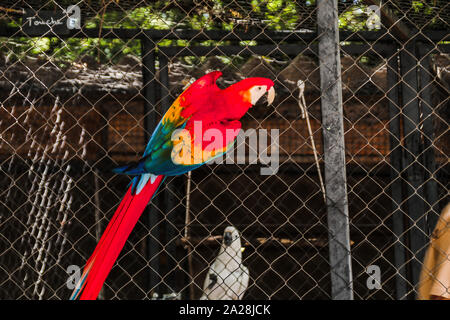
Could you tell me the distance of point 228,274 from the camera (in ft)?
7.32

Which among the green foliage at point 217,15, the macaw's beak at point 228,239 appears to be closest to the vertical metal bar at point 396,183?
the green foliage at point 217,15

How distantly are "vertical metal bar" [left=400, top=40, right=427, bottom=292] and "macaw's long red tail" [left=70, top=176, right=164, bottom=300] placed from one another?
1.00 meters

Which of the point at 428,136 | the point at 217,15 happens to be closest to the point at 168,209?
the point at 217,15

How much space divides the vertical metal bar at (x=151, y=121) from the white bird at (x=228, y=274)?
0.26m

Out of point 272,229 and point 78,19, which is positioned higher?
point 78,19

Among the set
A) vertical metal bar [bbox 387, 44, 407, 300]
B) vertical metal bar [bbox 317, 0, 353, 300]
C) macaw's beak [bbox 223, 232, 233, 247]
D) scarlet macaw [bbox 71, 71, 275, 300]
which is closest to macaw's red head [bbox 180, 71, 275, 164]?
scarlet macaw [bbox 71, 71, 275, 300]

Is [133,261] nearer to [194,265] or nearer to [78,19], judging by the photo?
[194,265]

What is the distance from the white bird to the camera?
2180 millimetres

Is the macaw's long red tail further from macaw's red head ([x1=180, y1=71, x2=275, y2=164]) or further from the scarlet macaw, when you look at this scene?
macaw's red head ([x1=180, y1=71, x2=275, y2=164])

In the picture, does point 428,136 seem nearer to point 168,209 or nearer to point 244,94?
point 244,94

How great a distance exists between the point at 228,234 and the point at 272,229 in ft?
1.47

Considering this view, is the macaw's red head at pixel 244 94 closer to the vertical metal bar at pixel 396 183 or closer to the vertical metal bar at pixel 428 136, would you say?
the vertical metal bar at pixel 396 183

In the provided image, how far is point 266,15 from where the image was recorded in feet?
6.47
